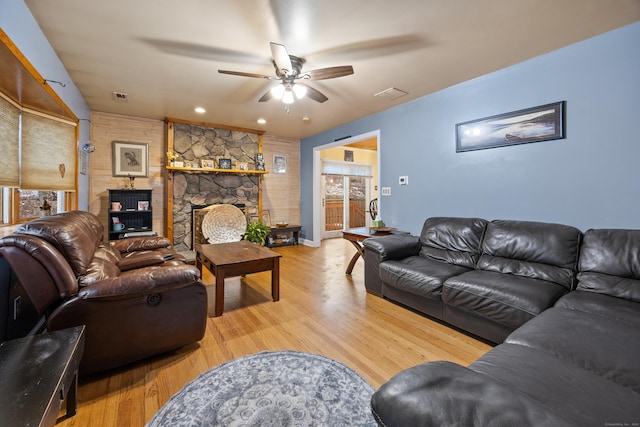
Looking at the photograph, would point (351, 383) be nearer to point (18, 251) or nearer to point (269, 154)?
point (18, 251)

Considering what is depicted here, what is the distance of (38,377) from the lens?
1.09 m

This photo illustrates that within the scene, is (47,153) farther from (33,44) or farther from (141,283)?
(141,283)

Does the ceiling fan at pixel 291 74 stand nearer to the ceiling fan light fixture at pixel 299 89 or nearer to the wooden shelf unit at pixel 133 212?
the ceiling fan light fixture at pixel 299 89

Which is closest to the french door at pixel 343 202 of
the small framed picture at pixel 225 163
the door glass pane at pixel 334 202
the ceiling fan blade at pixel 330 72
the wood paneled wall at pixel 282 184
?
the door glass pane at pixel 334 202

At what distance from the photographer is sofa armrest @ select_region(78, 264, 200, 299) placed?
1.62 m

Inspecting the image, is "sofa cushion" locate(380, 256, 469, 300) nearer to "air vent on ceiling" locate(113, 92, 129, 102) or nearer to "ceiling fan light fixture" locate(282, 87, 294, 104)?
"ceiling fan light fixture" locate(282, 87, 294, 104)

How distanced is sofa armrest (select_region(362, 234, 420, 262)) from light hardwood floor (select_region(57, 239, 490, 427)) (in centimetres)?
54

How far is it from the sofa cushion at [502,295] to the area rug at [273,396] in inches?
42.8

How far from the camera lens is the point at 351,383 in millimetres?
1667

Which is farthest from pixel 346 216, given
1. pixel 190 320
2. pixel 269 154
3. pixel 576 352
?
pixel 576 352

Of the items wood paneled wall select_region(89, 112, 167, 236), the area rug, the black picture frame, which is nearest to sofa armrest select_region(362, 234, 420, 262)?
the black picture frame

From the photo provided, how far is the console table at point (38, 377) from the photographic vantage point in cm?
92

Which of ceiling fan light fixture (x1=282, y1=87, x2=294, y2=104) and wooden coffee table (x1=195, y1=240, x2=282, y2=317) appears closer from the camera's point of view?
wooden coffee table (x1=195, y1=240, x2=282, y2=317)

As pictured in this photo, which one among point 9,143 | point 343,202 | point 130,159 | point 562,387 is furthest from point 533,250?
point 130,159
